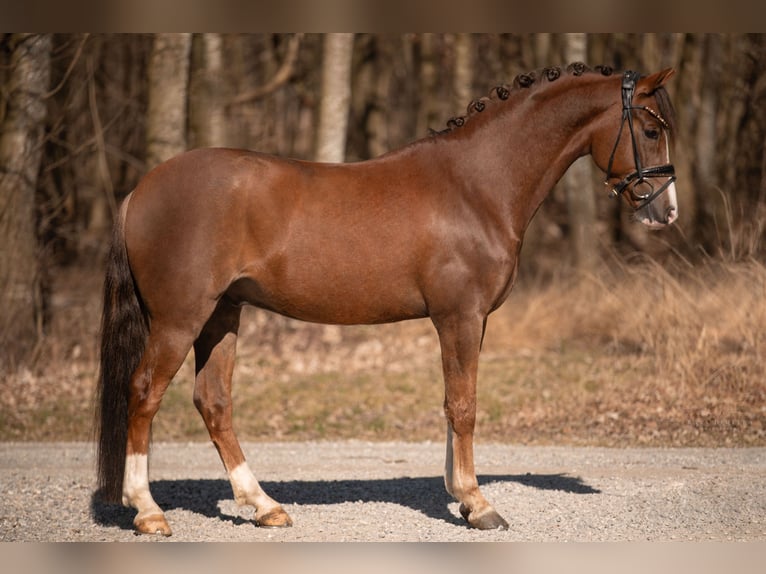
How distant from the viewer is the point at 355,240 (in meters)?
6.50

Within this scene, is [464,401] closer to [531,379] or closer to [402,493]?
[402,493]

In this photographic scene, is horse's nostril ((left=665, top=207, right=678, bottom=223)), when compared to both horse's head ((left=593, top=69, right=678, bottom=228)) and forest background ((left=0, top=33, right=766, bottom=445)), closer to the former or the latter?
horse's head ((left=593, top=69, right=678, bottom=228))

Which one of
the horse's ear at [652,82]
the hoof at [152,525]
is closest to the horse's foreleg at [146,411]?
the hoof at [152,525]

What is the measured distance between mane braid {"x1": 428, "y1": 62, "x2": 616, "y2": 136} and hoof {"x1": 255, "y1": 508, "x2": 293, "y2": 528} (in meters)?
2.66

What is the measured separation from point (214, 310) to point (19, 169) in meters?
7.61

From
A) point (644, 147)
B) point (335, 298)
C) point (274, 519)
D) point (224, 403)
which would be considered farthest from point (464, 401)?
point (644, 147)

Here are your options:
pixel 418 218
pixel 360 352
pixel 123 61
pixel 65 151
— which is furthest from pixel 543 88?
pixel 123 61

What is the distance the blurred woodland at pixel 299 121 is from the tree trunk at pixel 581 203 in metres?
0.03

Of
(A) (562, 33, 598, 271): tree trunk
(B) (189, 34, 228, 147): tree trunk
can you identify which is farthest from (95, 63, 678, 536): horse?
(A) (562, 33, 598, 271): tree trunk

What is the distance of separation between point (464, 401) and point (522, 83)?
208 cm

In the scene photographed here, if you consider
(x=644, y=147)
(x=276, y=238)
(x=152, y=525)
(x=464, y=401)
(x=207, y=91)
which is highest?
(x=207, y=91)
